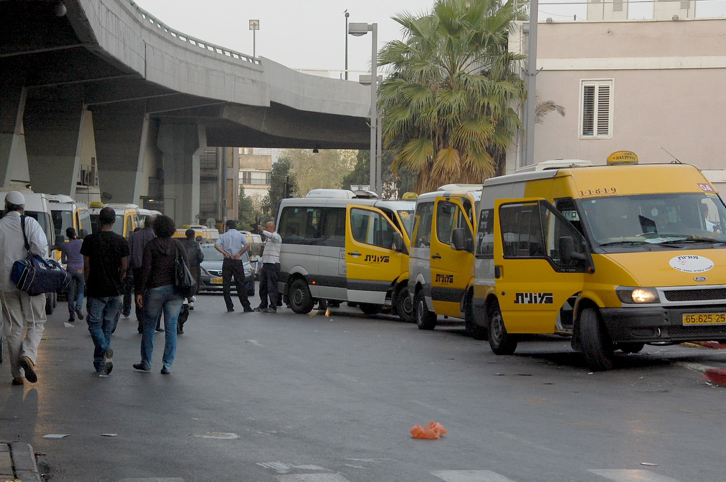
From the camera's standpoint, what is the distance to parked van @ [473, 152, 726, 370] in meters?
11.6

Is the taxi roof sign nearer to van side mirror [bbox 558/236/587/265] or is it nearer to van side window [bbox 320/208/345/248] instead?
van side mirror [bbox 558/236/587/265]

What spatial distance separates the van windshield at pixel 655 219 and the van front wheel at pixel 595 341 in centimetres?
88

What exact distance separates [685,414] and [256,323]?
1165 cm

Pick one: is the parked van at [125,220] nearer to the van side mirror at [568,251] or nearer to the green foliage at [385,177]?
the van side mirror at [568,251]

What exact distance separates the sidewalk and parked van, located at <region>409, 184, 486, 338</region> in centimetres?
991

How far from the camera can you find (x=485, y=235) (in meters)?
15.2

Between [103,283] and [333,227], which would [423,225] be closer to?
[333,227]

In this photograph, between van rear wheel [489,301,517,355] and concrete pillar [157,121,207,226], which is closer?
van rear wheel [489,301,517,355]

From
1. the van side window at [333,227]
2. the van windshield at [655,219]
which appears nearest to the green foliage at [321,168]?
the van side window at [333,227]

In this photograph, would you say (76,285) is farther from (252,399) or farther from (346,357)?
(252,399)

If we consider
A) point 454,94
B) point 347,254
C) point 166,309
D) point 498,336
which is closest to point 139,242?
point 347,254

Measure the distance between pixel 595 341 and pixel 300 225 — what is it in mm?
11717

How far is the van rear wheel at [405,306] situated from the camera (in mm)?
20891

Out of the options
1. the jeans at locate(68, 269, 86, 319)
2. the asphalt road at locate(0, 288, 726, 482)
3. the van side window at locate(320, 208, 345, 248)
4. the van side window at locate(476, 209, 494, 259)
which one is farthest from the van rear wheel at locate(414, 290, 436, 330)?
the jeans at locate(68, 269, 86, 319)
